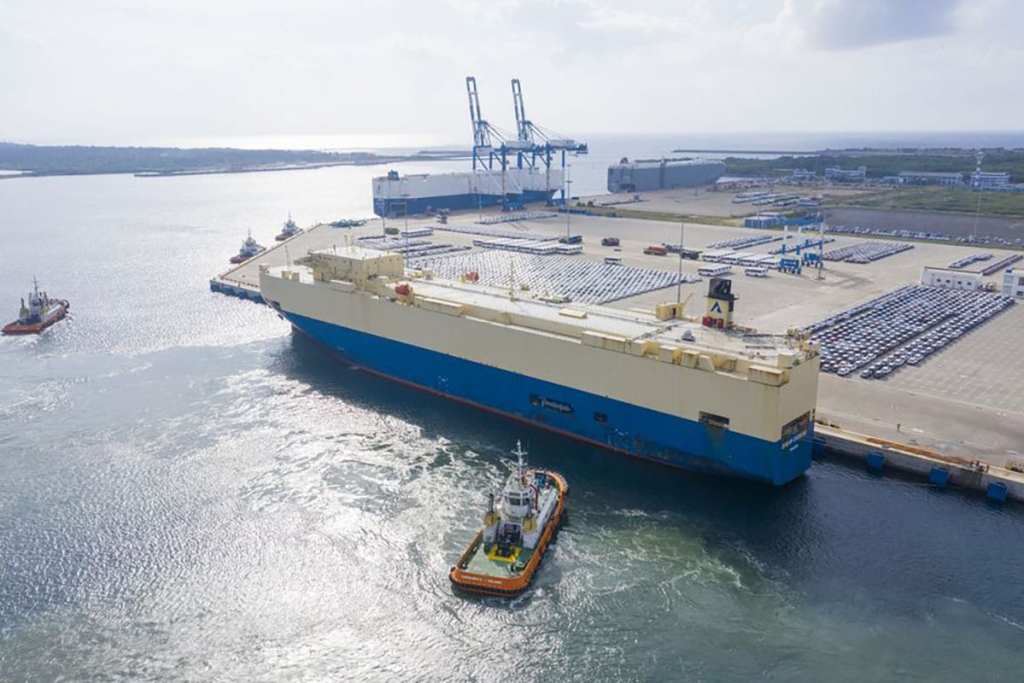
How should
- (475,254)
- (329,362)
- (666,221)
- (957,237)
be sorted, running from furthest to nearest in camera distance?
(666,221) → (957,237) → (475,254) → (329,362)

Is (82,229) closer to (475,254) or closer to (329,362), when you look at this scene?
(475,254)

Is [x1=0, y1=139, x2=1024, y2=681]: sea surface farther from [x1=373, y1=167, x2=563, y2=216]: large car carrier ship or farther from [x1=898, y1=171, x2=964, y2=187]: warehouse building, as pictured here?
[x1=898, y1=171, x2=964, y2=187]: warehouse building

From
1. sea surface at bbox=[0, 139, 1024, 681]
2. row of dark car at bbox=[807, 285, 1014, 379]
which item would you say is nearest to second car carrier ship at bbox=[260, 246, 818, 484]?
sea surface at bbox=[0, 139, 1024, 681]

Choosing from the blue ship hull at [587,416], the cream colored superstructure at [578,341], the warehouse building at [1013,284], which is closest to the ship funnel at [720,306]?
the cream colored superstructure at [578,341]

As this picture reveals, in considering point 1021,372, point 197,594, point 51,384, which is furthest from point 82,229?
point 1021,372

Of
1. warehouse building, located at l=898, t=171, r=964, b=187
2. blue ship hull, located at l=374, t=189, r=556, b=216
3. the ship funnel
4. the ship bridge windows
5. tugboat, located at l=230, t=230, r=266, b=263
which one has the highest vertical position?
warehouse building, located at l=898, t=171, r=964, b=187

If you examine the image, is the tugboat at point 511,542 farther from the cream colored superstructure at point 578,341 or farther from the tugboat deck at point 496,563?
the cream colored superstructure at point 578,341
